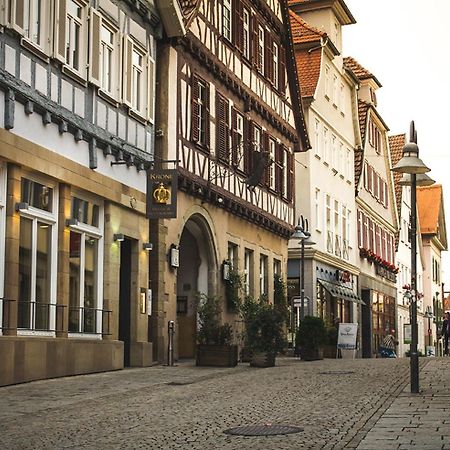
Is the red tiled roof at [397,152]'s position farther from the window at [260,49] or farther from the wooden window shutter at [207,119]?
the wooden window shutter at [207,119]

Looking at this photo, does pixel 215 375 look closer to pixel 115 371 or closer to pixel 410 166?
pixel 115 371

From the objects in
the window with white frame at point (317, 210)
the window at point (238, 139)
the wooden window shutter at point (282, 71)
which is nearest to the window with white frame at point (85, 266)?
the window at point (238, 139)

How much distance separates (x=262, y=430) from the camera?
11047mm

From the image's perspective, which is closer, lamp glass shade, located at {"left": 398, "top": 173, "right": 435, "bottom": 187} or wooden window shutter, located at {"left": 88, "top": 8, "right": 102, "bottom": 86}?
lamp glass shade, located at {"left": 398, "top": 173, "right": 435, "bottom": 187}

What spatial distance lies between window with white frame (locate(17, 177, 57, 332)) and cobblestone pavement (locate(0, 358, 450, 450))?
47.4 inches

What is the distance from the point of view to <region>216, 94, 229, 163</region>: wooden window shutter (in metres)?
28.5

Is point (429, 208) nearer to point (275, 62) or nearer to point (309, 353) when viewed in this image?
point (275, 62)

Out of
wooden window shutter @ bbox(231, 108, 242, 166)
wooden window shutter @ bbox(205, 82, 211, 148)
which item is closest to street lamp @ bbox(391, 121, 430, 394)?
wooden window shutter @ bbox(205, 82, 211, 148)

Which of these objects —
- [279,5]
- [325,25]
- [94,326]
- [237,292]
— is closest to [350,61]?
[325,25]

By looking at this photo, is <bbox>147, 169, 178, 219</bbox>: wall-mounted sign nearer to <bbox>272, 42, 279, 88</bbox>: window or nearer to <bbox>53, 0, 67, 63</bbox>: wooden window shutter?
<bbox>53, 0, 67, 63</bbox>: wooden window shutter

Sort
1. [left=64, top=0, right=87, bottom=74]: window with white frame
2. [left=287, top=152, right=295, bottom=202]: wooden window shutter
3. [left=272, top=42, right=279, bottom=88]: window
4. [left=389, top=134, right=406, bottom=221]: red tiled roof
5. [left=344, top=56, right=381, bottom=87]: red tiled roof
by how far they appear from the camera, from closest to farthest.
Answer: [left=64, top=0, right=87, bottom=74]: window with white frame → [left=272, top=42, right=279, bottom=88]: window → [left=287, top=152, right=295, bottom=202]: wooden window shutter → [left=344, top=56, right=381, bottom=87]: red tiled roof → [left=389, top=134, right=406, bottom=221]: red tiled roof

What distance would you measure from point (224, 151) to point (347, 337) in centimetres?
856

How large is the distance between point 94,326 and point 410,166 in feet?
26.0

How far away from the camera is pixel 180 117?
25.5m
